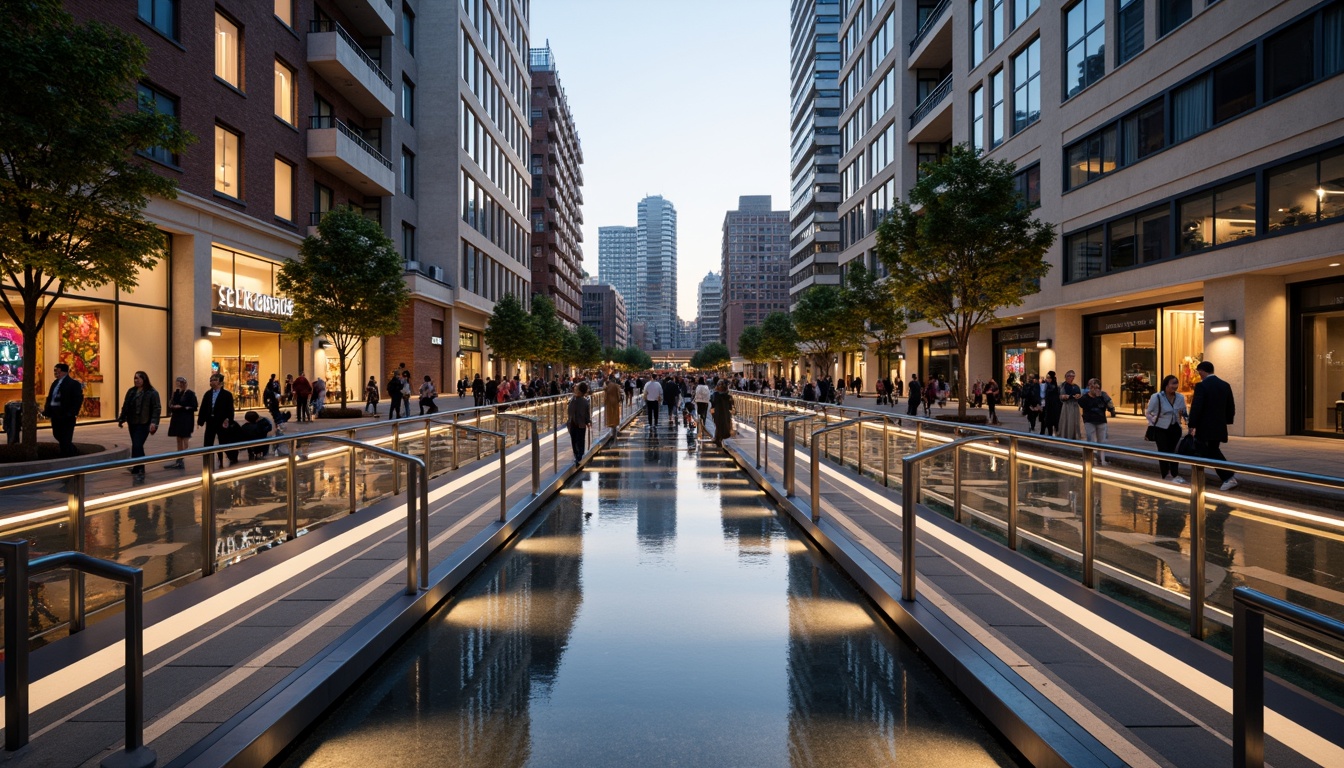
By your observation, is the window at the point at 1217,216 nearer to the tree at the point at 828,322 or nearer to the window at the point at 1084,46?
the window at the point at 1084,46

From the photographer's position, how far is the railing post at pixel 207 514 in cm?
657

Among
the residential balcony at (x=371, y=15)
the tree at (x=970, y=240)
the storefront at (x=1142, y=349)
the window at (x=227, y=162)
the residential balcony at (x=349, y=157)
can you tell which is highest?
the residential balcony at (x=371, y=15)

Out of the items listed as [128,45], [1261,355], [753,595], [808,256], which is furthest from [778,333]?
[753,595]

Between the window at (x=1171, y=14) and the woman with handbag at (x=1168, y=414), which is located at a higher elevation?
the window at (x=1171, y=14)

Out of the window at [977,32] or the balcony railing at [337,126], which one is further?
the window at [977,32]

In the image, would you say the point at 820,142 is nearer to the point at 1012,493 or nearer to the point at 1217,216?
the point at 1217,216

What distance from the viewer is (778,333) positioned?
71125mm

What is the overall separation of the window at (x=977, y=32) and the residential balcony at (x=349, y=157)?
27881 mm

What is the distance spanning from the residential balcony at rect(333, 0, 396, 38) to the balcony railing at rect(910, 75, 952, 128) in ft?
90.8

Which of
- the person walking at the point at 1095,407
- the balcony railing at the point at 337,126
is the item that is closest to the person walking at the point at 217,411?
Result: the person walking at the point at 1095,407

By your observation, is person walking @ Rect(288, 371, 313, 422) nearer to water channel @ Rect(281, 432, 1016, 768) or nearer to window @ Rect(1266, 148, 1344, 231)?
water channel @ Rect(281, 432, 1016, 768)

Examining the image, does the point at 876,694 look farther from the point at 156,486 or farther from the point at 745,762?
the point at 156,486

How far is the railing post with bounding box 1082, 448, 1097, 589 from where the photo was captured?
6.30 metres

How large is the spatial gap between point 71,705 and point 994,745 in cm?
450
